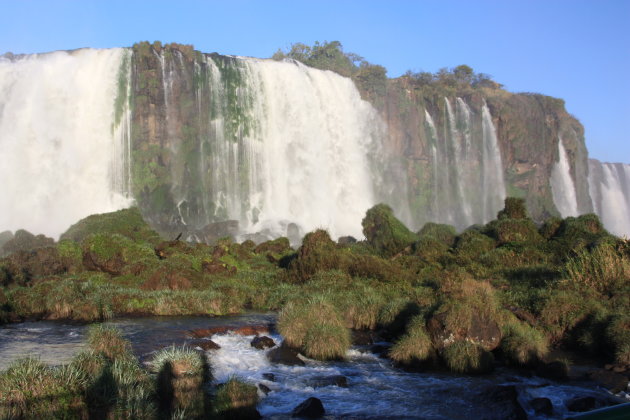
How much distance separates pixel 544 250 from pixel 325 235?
8555 mm

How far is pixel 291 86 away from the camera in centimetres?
4459

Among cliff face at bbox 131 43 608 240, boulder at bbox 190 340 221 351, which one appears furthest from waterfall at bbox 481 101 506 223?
boulder at bbox 190 340 221 351

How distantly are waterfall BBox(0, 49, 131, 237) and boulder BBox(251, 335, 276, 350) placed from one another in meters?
25.5

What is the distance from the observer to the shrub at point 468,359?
1212cm

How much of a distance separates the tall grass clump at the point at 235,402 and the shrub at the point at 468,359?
14.2ft

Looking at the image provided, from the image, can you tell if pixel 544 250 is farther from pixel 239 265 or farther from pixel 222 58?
pixel 222 58

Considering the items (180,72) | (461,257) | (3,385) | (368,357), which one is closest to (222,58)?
(180,72)

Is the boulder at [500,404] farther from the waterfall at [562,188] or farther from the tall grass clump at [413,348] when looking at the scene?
the waterfall at [562,188]

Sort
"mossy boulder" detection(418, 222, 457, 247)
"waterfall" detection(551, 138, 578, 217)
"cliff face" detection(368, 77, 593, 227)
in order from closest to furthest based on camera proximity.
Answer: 1. "mossy boulder" detection(418, 222, 457, 247)
2. "cliff face" detection(368, 77, 593, 227)
3. "waterfall" detection(551, 138, 578, 217)

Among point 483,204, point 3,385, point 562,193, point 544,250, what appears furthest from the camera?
point 562,193

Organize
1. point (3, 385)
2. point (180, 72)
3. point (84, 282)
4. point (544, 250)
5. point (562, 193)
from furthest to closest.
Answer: point (562, 193) → point (180, 72) → point (544, 250) → point (84, 282) → point (3, 385)

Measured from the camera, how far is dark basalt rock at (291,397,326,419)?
9.55 meters

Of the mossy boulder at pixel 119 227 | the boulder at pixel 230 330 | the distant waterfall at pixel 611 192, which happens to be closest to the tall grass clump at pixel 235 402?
the boulder at pixel 230 330

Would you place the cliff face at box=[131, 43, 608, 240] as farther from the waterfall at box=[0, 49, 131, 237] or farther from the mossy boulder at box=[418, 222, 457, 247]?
the mossy boulder at box=[418, 222, 457, 247]
